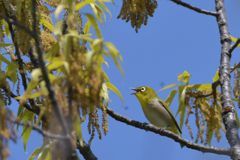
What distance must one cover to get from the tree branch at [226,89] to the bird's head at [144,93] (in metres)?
1.82

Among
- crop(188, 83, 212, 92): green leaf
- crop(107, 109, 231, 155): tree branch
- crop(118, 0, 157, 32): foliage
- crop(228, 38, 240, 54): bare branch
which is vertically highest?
crop(118, 0, 157, 32): foliage

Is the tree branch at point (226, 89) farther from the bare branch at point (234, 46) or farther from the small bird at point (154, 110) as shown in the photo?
the small bird at point (154, 110)

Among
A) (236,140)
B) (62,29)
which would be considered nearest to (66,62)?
(62,29)

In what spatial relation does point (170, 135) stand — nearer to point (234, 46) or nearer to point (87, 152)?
point (87, 152)

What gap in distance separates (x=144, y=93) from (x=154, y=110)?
0.68 feet

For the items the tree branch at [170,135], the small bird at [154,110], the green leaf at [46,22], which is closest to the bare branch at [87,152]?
the tree branch at [170,135]

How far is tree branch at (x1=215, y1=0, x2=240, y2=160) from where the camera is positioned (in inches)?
141

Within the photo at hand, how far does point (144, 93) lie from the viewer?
6207mm

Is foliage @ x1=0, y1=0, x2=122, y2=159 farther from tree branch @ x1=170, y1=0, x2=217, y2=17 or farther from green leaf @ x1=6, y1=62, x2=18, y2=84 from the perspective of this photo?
tree branch @ x1=170, y1=0, x2=217, y2=17

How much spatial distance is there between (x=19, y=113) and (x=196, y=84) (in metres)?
1.24

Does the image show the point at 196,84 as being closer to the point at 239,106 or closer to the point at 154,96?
the point at 239,106

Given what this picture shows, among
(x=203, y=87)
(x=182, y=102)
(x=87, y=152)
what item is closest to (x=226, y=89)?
(x=203, y=87)

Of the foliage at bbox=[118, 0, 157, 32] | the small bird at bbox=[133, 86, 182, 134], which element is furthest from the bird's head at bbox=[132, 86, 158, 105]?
the foliage at bbox=[118, 0, 157, 32]

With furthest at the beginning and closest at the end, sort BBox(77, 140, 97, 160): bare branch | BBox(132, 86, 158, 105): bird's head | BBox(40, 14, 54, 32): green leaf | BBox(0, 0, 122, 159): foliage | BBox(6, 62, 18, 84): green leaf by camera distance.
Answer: BBox(132, 86, 158, 105): bird's head → BBox(77, 140, 97, 160): bare branch → BBox(40, 14, 54, 32): green leaf → BBox(6, 62, 18, 84): green leaf → BBox(0, 0, 122, 159): foliage
